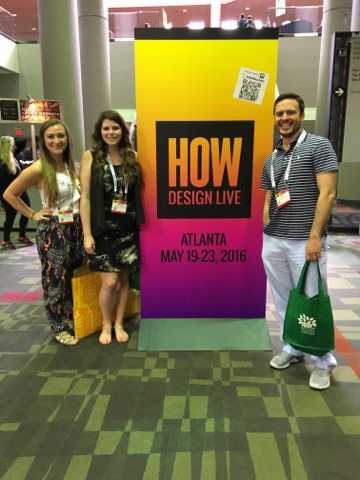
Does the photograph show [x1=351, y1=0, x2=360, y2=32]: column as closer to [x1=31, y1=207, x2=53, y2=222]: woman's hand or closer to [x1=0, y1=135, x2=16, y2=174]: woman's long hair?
[x1=0, y1=135, x2=16, y2=174]: woman's long hair

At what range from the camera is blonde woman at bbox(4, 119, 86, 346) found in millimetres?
2570

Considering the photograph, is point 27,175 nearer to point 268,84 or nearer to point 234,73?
point 234,73

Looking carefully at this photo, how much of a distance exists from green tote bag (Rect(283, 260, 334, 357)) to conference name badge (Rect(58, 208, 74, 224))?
154cm

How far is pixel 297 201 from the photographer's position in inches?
85.8

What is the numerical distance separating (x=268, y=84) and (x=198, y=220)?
1023mm

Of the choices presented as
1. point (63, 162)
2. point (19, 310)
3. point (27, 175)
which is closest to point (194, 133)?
point (63, 162)

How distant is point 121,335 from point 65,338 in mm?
404

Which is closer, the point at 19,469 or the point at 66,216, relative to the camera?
the point at 19,469

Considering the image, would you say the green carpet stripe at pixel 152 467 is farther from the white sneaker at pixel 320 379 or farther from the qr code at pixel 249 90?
the qr code at pixel 249 90

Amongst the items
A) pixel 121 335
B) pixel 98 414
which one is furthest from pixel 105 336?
pixel 98 414

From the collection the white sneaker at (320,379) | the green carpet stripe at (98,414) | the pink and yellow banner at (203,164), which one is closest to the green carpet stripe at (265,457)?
the white sneaker at (320,379)

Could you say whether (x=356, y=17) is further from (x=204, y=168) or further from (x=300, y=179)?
(x=300, y=179)

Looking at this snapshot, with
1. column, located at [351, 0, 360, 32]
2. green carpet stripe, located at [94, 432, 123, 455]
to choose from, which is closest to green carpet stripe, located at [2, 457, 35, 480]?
green carpet stripe, located at [94, 432, 123, 455]

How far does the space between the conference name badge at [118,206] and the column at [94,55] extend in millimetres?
8451
